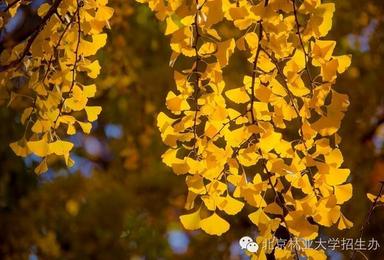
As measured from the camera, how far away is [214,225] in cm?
128

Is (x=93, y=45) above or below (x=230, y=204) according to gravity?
above

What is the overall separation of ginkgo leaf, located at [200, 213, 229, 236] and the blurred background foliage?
124cm

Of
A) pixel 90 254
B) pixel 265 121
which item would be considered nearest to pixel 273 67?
pixel 265 121

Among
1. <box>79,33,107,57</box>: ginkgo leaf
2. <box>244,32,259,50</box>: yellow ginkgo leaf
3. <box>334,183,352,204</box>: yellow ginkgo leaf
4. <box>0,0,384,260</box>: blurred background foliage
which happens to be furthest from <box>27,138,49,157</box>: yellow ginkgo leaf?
<box>0,0,384,260</box>: blurred background foliage

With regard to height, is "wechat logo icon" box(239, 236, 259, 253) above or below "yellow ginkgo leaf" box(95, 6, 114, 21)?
below

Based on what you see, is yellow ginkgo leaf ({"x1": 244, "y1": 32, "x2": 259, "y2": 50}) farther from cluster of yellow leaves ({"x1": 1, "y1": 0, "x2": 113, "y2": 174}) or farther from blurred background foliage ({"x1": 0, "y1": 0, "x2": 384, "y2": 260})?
blurred background foliage ({"x1": 0, "y1": 0, "x2": 384, "y2": 260})

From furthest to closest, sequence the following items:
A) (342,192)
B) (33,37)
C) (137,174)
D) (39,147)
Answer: (137,174) < (33,37) < (39,147) < (342,192)

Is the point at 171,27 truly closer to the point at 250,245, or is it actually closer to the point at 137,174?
the point at 250,245

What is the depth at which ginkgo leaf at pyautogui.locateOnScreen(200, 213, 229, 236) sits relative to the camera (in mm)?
1271

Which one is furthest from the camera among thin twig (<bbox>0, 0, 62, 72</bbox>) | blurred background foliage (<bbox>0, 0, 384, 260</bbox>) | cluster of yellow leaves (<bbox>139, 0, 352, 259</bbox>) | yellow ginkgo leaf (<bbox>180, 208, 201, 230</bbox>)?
blurred background foliage (<bbox>0, 0, 384, 260</bbox>)

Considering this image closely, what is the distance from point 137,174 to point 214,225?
A: 3.17 meters

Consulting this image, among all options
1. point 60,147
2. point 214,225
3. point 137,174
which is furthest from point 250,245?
point 137,174

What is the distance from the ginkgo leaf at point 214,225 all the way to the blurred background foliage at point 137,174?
4.08 feet

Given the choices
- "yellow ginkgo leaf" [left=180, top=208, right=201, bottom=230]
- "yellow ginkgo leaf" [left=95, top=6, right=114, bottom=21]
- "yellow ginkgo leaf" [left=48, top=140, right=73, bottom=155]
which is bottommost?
"yellow ginkgo leaf" [left=180, top=208, right=201, bottom=230]
